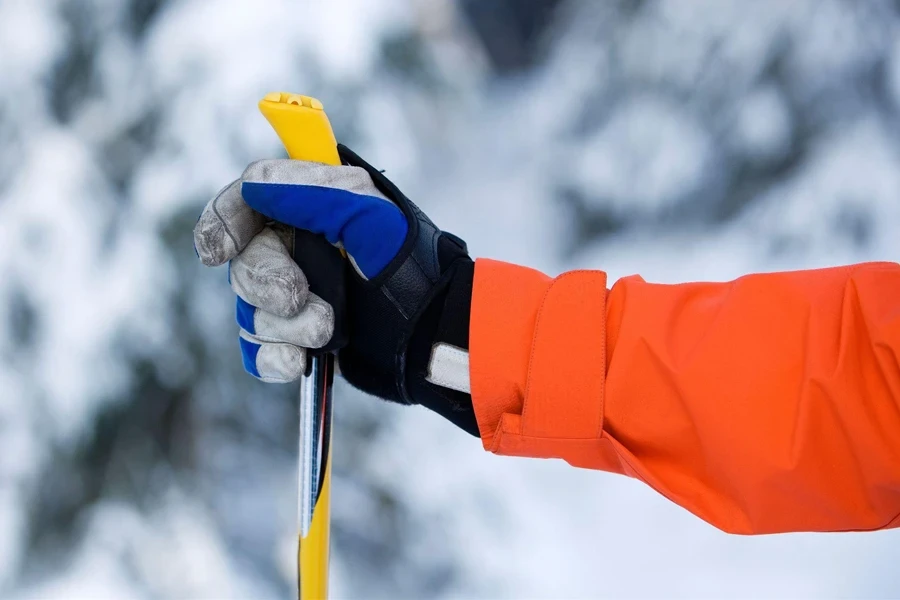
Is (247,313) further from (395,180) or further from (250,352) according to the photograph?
(395,180)

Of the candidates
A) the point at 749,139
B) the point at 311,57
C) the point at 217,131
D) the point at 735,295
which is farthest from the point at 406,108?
the point at 735,295

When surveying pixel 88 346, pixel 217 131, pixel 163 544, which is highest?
pixel 217 131

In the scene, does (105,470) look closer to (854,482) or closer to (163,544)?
(163,544)

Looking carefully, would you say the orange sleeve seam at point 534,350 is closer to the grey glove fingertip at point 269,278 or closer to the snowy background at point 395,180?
the grey glove fingertip at point 269,278

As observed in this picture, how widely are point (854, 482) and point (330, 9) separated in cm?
110

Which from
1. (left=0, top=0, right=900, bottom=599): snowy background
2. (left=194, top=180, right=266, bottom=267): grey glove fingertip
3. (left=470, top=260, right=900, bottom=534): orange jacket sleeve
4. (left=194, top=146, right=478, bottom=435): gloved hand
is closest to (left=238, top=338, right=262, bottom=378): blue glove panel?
(left=194, top=146, right=478, bottom=435): gloved hand

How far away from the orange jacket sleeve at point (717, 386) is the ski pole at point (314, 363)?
6.7 inches

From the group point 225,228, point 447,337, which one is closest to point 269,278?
point 225,228

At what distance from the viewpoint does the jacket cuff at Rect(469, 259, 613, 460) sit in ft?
2.18

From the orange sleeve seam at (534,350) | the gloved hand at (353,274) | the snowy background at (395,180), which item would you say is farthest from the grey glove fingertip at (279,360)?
the snowy background at (395,180)

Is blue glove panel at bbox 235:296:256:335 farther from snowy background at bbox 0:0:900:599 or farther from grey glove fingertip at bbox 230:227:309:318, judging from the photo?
snowy background at bbox 0:0:900:599

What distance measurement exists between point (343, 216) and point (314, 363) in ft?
0.63

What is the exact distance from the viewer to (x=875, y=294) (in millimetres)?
592

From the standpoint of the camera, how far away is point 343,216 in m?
0.72
